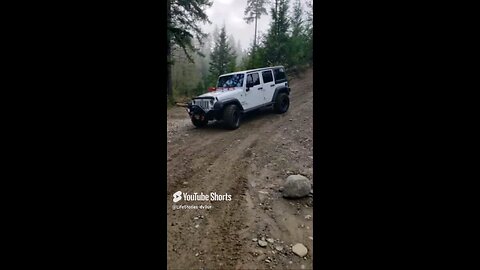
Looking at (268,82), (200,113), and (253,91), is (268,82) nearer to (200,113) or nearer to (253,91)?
(253,91)

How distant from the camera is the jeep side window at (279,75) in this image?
2.15 m

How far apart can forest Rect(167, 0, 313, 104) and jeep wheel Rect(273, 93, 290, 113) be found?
223 millimetres

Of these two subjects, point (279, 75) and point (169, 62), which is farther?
point (279, 75)

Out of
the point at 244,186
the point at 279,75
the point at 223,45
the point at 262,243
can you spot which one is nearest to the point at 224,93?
the point at 223,45

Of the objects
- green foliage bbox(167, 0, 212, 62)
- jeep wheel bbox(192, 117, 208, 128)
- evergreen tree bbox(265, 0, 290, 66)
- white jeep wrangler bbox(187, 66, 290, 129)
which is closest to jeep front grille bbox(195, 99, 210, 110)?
white jeep wrangler bbox(187, 66, 290, 129)

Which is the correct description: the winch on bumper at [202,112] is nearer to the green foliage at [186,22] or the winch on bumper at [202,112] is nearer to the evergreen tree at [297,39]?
the green foliage at [186,22]

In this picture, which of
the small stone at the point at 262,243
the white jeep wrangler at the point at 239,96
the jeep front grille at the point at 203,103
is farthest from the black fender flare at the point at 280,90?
the small stone at the point at 262,243

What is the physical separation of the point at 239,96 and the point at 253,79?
186 mm

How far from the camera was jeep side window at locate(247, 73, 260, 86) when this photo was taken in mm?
2182

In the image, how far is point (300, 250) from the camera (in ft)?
5.72

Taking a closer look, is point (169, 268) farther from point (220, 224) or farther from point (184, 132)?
point (184, 132)

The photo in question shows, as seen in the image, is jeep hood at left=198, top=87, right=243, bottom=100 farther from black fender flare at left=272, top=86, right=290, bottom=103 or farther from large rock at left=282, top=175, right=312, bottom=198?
large rock at left=282, top=175, right=312, bottom=198
